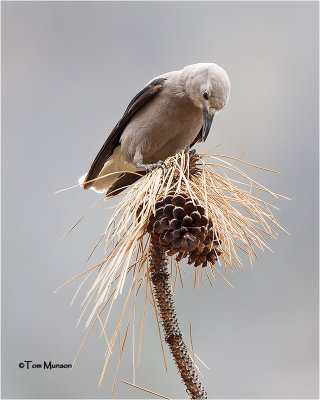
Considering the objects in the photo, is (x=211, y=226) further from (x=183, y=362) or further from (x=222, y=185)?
(x=183, y=362)

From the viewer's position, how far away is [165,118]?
58.9 inches

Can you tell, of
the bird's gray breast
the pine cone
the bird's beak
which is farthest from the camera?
the bird's gray breast

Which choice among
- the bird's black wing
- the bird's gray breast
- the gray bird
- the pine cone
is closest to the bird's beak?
the gray bird

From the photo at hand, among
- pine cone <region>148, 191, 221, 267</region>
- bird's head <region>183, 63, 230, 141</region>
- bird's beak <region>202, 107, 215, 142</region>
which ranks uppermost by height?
bird's head <region>183, 63, 230, 141</region>

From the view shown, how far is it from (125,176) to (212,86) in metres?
0.41

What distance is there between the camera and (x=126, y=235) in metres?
0.91

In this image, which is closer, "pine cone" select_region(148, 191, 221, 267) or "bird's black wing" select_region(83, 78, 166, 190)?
"pine cone" select_region(148, 191, 221, 267)

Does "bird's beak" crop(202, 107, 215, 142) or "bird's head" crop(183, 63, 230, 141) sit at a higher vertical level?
"bird's head" crop(183, 63, 230, 141)

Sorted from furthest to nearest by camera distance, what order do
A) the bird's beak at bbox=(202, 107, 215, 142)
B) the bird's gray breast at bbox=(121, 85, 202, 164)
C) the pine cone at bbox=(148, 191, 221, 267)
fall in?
the bird's gray breast at bbox=(121, 85, 202, 164)
the bird's beak at bbox=(202, 107, 215, 142)
the pine cone at bbox=(148, 191, 221, 267)

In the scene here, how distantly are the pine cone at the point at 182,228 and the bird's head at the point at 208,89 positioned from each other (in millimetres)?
474

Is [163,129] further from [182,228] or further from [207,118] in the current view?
[182,228]

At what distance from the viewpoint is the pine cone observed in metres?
0.85

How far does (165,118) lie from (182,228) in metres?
0.72

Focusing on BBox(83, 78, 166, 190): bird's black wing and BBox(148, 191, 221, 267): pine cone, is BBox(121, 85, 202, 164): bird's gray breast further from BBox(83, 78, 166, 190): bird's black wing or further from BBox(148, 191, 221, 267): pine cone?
BBox(148, 191, 221, 267): pine cone
